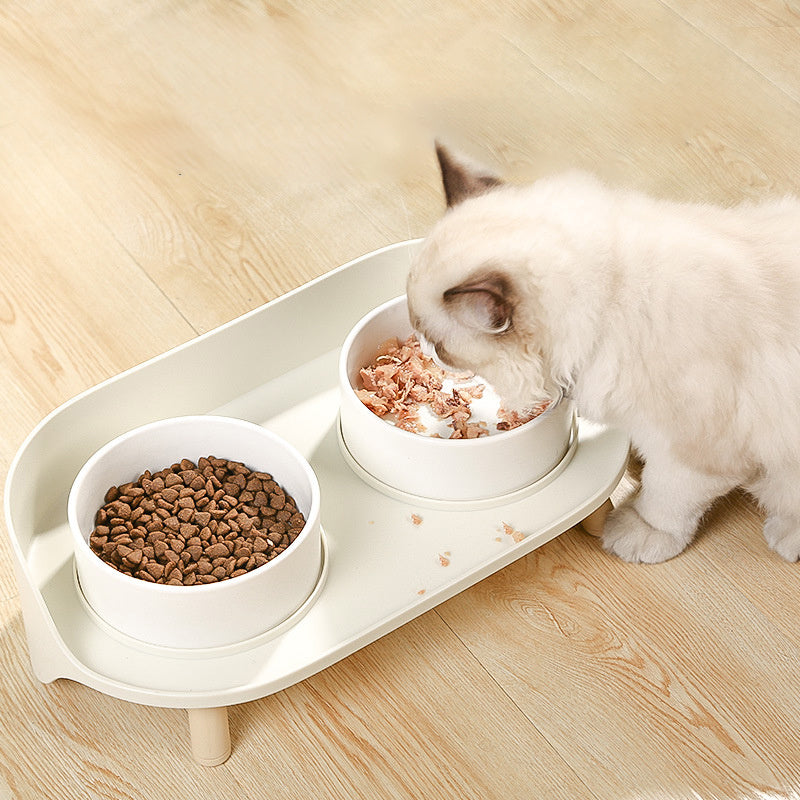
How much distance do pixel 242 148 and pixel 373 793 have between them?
136cm

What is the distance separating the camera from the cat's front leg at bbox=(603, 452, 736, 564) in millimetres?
1508

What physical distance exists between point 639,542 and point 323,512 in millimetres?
436

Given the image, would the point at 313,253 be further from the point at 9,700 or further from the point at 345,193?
the point at 9,700

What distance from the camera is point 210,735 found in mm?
1385

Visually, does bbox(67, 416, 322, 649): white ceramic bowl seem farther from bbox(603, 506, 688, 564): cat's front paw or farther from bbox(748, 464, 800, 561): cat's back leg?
bbox(748, 464, 800, 561): cat's back leg

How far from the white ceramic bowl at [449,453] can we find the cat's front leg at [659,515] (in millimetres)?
130

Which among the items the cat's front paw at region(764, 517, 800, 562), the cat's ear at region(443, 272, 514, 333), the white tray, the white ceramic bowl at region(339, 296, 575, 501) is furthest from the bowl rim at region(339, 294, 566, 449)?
the cat's front paw at region(764, 517, 800, 562)

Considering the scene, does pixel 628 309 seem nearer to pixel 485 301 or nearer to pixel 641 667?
pixel 485 301

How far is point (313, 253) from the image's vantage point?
2104 mm

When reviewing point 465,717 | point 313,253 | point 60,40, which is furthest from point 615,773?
point 60,40

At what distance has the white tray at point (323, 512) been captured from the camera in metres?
1.35

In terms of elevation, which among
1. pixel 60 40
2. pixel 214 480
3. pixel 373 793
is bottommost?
pixel 60 40

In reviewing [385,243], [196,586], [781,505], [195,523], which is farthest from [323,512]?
[385,243]

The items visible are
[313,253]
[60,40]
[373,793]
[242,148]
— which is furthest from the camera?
[60,40]
